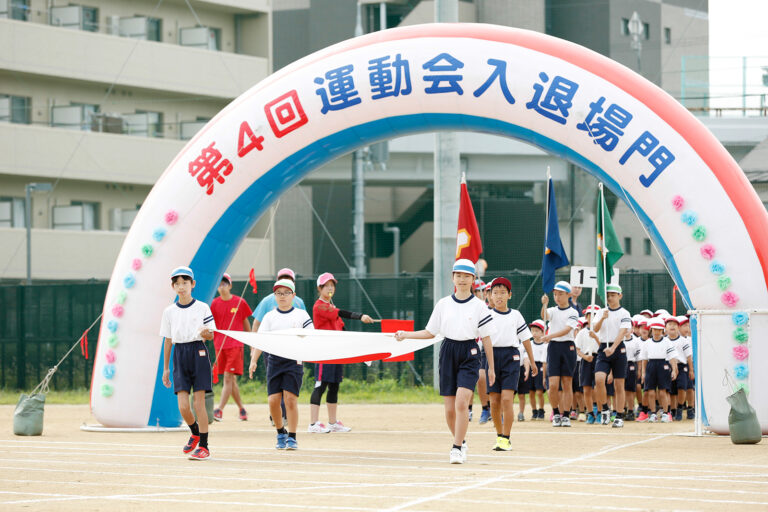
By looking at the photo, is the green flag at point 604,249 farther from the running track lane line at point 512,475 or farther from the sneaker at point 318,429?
the sneaker at point 318,429

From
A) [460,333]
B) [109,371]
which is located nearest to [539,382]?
[109,371]

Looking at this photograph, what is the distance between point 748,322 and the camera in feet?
44.1

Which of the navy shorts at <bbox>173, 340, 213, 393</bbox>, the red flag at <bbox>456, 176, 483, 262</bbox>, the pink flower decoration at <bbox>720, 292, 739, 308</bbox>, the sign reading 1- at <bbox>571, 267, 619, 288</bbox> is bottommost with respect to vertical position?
the navy shorts at <bbox>173, 340, 213, 393</bbox>

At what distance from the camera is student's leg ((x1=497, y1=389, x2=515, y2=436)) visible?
12352 millimetres

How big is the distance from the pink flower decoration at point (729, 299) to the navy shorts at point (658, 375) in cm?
354

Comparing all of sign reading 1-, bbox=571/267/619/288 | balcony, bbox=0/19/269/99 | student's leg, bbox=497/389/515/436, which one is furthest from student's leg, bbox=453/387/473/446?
balcony, bbox=0/19/269/99

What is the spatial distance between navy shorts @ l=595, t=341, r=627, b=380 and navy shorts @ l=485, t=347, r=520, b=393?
320cm

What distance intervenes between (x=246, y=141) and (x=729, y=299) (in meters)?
6.13

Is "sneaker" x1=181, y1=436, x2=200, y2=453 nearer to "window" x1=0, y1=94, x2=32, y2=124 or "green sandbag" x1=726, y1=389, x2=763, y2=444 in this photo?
"green sandbag" x1=726, y1=389, x2=763, y2=444

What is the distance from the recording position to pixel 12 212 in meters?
37.8

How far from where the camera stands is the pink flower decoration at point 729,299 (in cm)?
1351

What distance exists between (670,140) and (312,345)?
4.71 meters

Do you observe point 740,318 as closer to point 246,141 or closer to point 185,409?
point 185,409

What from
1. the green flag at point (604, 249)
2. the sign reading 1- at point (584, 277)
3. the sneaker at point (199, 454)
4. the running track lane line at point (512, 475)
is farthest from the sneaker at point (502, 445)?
the sign reading 1- at point (584, 277)
